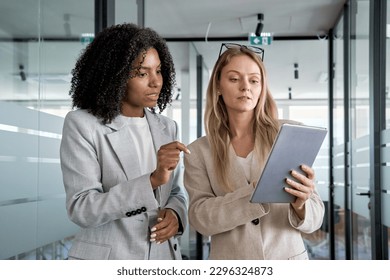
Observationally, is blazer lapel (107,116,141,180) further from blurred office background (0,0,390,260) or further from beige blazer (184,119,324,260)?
blurred office background (0,0,390,260)

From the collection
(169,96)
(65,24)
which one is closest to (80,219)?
(169,96)

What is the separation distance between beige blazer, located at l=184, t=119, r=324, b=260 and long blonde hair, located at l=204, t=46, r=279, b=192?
0.02 meters

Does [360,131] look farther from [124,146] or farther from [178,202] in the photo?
[124,146]

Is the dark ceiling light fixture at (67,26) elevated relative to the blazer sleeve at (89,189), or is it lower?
elevated

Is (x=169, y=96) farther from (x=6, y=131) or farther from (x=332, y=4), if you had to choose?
(x=332, y=4)

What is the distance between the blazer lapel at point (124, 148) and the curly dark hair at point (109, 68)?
24 mm

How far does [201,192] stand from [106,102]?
0.27m

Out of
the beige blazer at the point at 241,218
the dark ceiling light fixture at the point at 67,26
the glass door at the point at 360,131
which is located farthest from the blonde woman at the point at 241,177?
the glass door at the point at 360,131

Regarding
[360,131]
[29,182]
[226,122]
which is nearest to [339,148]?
[360,131]

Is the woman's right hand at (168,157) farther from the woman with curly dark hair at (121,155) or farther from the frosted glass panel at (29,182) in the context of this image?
the frosted glass panel at (29,182)

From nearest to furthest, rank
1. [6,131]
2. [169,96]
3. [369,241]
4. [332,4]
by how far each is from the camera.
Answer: [169,96] < [6,131] < [369,241] < [332,4]

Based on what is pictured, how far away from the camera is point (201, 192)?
1.10m

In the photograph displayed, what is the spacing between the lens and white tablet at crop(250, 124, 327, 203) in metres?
0.95

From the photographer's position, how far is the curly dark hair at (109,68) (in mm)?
1100
